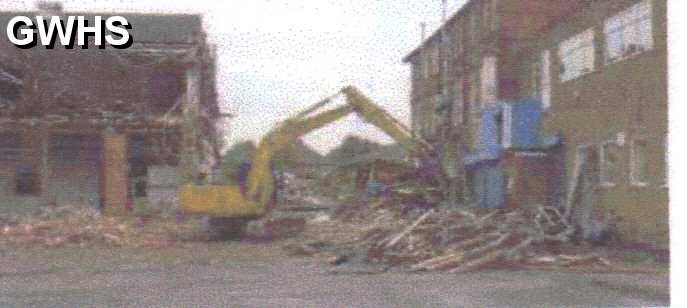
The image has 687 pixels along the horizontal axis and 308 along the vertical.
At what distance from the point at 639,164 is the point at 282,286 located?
6106mm

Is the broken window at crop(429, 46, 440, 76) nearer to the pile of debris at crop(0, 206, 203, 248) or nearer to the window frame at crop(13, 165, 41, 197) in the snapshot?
the pile of debris at crop(0, 206, 203, 248)

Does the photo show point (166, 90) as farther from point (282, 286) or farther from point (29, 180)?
point (282, 286)

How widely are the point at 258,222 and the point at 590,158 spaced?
5978 millimetres

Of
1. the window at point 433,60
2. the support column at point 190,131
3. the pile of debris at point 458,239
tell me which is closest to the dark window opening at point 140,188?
the support column at point 190,131

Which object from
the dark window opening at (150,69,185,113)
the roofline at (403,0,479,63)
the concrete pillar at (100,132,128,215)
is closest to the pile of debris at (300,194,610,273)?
the roofline at (403,0,479,63)

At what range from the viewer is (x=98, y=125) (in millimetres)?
21281

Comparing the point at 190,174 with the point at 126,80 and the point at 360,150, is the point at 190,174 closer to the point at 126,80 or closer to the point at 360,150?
the point at 126,80

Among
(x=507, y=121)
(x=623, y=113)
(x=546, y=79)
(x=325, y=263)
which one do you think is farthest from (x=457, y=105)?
(x=325, y=263)

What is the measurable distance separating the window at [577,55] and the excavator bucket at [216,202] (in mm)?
5970

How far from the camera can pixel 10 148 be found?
872 inches

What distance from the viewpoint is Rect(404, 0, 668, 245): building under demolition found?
13758mm

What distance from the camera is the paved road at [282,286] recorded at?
10500 mm

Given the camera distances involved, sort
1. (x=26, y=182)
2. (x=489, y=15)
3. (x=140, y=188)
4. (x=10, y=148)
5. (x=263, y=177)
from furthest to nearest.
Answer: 1. (x=26, y=182)
2. (x=10, y=148)
3. (x=140, y=188)
4. (x=263, y=177)
5. (x=489, y=15)

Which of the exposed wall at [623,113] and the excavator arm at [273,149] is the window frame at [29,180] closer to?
the excavator arm at [273,149]
